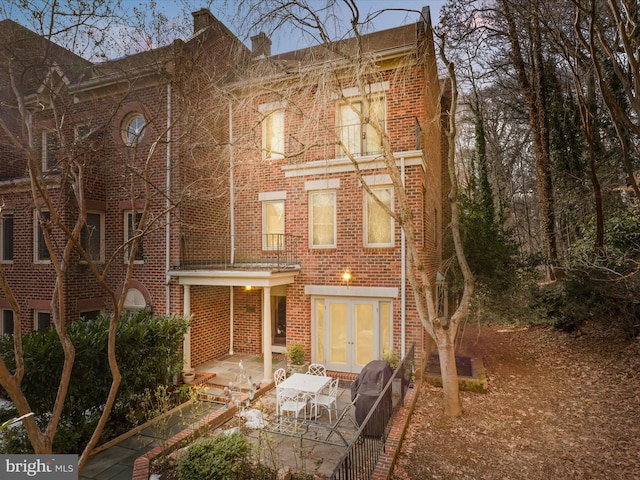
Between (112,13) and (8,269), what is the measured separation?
9647 millimetres

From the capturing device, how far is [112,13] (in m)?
6.75

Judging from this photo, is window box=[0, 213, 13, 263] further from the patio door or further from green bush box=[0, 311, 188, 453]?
the patio door

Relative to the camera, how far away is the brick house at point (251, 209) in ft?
32.1

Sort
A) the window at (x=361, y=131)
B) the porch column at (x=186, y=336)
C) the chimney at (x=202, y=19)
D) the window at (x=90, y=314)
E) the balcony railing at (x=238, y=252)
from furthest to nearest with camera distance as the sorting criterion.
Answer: the chimney at (x=202, y=19) → the window at (x=90, y=314) → the balcony railing at (x=238, y=252) → the window at (x=361, y=131) → the porch column at (x=186, y=336)

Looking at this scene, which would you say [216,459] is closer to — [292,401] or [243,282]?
[292,401]

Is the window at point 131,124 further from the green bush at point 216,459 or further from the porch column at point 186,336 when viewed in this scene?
the green bush at point 216,459

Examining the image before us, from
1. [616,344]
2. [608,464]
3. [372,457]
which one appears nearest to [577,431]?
[608,464]

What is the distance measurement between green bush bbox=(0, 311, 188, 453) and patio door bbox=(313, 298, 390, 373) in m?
4.21

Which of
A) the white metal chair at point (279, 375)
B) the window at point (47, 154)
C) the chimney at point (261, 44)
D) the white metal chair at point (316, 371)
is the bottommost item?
the white metal chair at point (316, 371)

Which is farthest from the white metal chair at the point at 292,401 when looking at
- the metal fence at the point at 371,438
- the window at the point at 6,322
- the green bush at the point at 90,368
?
the window at the point at 6,322

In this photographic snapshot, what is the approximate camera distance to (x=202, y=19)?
12633 mm

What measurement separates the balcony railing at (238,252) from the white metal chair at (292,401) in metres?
3.64

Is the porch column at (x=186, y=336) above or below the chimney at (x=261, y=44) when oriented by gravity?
below

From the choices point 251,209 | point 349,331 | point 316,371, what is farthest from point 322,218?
point 316,371
